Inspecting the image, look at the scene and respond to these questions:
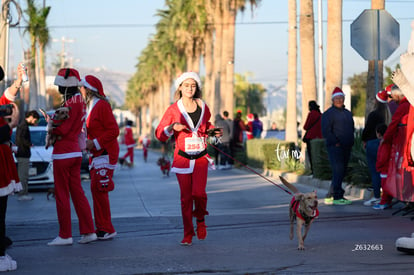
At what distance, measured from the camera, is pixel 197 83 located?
32.2 feet

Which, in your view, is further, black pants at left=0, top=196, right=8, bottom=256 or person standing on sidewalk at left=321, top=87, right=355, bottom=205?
person standing on sidewalk at left=321, top=87, right=355, bottom=205

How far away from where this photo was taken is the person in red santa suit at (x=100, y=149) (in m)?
10.2

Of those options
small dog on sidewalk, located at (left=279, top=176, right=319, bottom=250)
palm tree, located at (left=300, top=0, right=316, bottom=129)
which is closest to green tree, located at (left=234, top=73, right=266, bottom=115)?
palm tree, located at (left=300, top=0, right=316, bottom=129)

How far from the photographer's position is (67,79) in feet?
→ 33.3

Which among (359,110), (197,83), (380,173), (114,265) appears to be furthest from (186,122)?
(359,110)

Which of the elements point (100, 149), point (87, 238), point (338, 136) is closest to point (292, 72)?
point (338, 136)

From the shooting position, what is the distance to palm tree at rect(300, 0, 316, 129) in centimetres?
2667

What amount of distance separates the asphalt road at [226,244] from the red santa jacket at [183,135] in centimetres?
87

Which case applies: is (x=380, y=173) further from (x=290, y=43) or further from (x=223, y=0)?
(x=223, y=0)

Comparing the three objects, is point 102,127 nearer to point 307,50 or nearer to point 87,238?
point 87,238

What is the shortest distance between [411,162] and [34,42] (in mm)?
52077

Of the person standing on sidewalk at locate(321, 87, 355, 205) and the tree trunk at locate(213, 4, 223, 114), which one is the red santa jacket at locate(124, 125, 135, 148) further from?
the person standing on sidewalk at locate(321, 87, 355, 205)

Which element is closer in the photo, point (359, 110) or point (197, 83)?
point (197, 83)

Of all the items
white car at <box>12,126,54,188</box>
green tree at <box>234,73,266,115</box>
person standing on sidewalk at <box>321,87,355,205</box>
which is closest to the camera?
person standing on sidewalk at <box>321,87,355,205</box>
